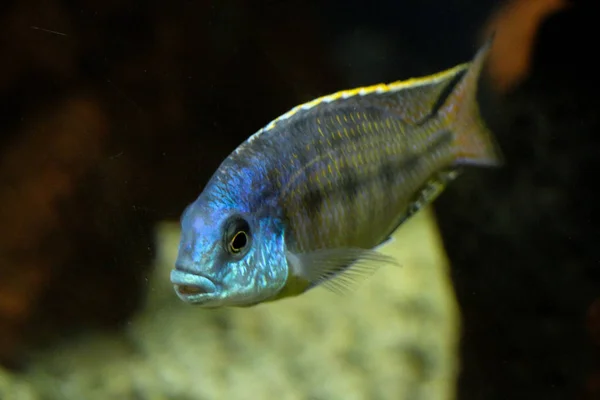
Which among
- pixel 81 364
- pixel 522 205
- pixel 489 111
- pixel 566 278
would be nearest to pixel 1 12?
pixel 81 364

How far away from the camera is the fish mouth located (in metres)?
0.94

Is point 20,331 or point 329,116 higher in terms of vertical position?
point 329,116

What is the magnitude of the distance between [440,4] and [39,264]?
171 centimetres

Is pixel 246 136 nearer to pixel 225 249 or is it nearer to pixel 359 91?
pixel 359 91

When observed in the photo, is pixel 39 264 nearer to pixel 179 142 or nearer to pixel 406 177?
pixel 179 142

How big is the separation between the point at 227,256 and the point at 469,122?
28.6 inches

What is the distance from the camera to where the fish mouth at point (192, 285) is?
3.09 ft

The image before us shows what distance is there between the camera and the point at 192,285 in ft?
3.15

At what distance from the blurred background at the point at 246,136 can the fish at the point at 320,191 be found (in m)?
0.57

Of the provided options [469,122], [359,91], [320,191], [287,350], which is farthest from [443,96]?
[287,350]

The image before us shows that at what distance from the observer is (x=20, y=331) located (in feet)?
6.12

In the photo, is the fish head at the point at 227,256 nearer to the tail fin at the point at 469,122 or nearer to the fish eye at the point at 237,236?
the fish eye at the point at 237,236

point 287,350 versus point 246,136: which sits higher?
point 246,136

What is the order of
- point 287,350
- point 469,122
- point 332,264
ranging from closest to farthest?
point 332,264 → point 469,122 → point 287,350
